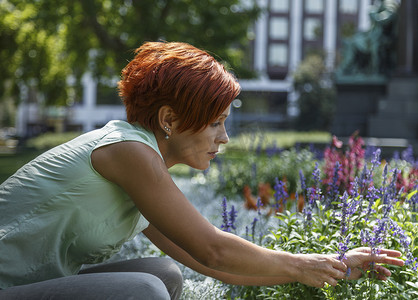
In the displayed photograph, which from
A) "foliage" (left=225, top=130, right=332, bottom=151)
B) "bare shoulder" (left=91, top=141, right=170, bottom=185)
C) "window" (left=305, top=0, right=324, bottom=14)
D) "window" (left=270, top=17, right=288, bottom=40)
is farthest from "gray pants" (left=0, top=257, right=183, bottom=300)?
"window" (left=305, top=0, right=324, bottom=14)

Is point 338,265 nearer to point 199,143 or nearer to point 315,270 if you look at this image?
point 315,270

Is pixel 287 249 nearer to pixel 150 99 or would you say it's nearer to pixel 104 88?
pixel 150 99

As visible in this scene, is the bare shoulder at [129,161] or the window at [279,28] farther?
the window at [279,28]

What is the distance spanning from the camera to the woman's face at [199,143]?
1.94 m

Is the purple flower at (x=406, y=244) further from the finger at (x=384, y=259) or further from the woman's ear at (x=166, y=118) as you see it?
the woman's ear at (x=166, y=118)

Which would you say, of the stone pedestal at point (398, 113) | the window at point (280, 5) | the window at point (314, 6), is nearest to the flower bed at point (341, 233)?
the stone pedestal at point (398, 113)

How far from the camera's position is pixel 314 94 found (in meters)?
45.0

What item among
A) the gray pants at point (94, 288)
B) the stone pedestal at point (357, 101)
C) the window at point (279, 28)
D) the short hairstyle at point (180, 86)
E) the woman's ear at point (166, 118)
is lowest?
the window at point (279, 28)

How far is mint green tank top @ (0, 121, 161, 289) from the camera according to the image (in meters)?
1.78

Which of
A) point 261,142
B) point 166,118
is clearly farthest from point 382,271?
point 261,142

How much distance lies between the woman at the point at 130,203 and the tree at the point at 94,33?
13185 mm

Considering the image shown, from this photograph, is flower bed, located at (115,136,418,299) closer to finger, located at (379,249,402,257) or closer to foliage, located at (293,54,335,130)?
finger, located at (379,249,402,257)

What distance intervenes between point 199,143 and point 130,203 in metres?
0.32

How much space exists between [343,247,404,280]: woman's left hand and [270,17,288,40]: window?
58.0 metres
